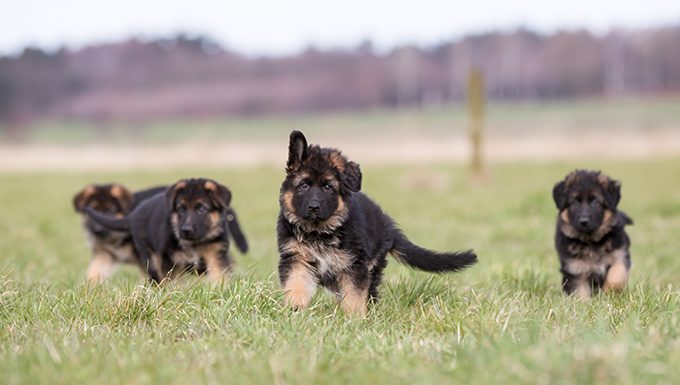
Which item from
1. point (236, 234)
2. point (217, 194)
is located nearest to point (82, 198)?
point (236, 234)

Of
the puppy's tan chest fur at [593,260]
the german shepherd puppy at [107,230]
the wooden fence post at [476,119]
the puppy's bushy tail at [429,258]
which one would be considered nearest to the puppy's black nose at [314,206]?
the puppy's bushy tail at [429,258]

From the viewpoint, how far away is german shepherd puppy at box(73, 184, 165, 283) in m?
8.48

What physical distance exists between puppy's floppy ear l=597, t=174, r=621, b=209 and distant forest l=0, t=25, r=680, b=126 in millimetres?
64558

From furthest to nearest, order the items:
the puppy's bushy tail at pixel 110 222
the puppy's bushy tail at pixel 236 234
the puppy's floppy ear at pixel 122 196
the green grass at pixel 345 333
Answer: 1. the puppy's floppy ear at pixel 122 196
2. the puppy's bushy tail at pixel 110 222
3. the puppy's bushy tail at pixel 236 234
4. the green grass at pixel 345 333

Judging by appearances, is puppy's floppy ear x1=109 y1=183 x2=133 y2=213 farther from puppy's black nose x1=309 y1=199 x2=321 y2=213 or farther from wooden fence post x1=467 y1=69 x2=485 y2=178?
wooden fence post x1=467 y1=69 x2=485 y2=178

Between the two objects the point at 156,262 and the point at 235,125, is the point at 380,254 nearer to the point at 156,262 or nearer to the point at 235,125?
the point at 156,262

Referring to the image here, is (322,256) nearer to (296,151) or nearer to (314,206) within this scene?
(314,206)

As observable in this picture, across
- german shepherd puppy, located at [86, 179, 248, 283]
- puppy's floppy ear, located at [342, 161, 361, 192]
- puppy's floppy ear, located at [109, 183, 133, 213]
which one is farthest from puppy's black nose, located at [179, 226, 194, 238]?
puppy's floppy ear, located at [109, 183, 133, 213]

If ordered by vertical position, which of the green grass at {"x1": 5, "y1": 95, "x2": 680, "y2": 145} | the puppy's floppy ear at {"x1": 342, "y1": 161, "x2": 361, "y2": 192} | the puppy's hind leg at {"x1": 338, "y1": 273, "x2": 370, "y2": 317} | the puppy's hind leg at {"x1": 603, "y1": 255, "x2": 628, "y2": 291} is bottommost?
the green grass at {"x1": 5, "y1": 95, "x2": 680, "y2": 145}

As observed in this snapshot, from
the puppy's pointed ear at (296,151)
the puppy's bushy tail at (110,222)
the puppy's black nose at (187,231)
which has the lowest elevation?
the puppy's bushy tail at (110,222)

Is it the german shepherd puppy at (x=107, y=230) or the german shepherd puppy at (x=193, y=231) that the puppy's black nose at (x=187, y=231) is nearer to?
the german shepherd puppy at (x=193, y=231)

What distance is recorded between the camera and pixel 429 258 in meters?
6.16

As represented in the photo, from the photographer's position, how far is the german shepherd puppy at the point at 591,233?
22.4 ft

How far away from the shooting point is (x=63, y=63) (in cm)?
7806
